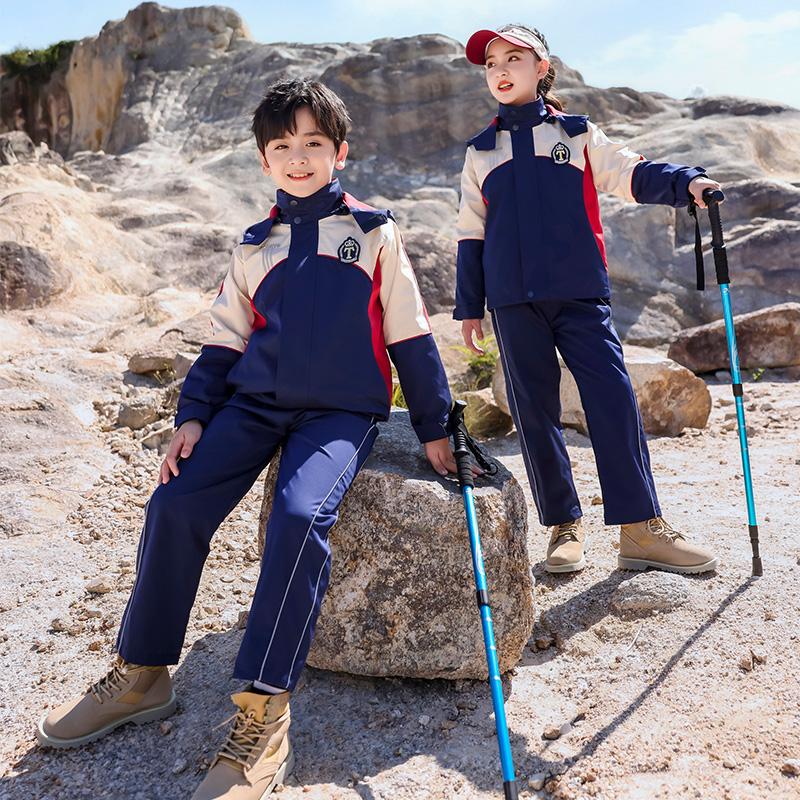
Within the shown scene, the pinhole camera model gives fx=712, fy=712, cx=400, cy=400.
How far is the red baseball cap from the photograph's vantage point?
8.87 ft

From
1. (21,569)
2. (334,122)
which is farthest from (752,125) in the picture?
(21,569)

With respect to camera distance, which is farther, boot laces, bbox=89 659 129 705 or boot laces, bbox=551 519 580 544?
boot laces, bbox=551 519 580 544

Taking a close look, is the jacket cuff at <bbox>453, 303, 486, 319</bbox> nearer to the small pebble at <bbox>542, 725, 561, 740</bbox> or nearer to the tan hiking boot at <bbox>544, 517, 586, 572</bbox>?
the tan hiking boot at <bbox>544, 517, 586, 572</bbox>

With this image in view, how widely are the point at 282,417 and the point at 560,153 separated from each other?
1.52 meters

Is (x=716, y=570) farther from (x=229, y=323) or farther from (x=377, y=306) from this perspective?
(x=229, y=323)

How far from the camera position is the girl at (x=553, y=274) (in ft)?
8.88

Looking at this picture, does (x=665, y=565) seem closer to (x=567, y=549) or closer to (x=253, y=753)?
(x=567, y=549)

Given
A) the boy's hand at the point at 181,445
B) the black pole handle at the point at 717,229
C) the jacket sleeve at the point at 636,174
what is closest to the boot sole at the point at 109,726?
the boy's hand at the point at 181,445

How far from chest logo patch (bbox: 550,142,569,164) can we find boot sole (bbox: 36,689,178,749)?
2.38 metres

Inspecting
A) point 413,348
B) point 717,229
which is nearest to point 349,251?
point 413,348

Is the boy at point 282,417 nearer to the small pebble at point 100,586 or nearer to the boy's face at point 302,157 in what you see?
the boy's face at point 302,157

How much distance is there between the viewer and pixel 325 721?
223 cm

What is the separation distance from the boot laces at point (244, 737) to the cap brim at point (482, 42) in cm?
235

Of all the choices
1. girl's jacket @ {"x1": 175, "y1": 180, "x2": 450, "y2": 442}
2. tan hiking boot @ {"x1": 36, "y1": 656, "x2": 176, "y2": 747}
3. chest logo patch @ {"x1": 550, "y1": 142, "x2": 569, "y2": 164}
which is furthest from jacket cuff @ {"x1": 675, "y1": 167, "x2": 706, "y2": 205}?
tan hiking boot @ {"x1": 36, "y1": 656, "x2": 176, "y2": 747}
